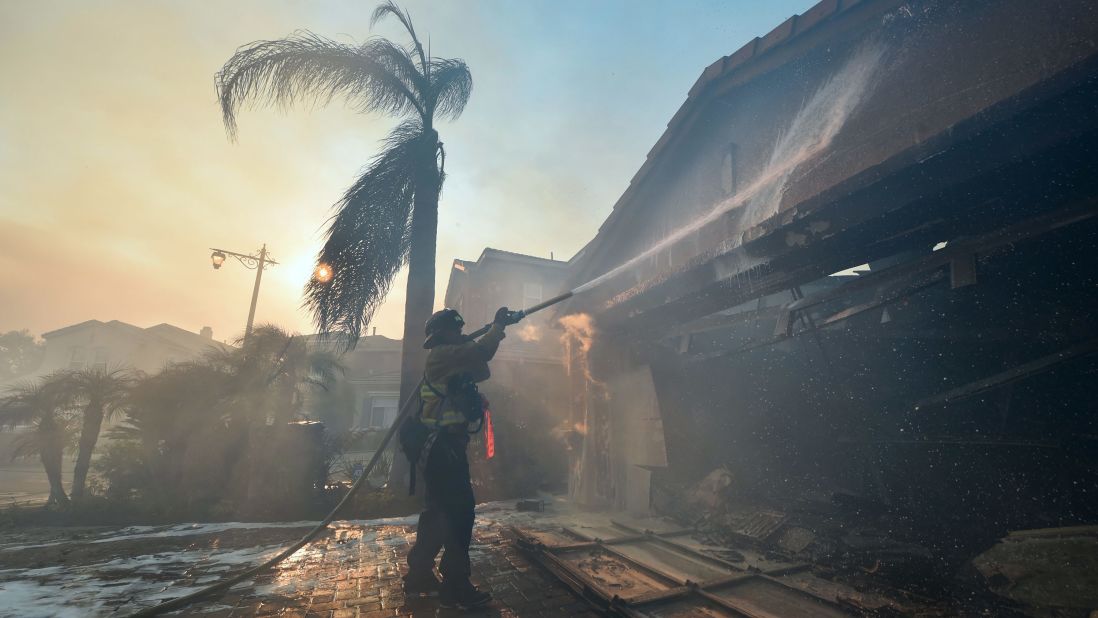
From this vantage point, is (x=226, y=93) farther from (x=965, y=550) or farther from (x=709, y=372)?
(x=965, y=550)

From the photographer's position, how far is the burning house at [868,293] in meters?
3.17

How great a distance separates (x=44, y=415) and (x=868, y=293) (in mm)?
15590

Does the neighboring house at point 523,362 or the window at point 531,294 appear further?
the window at point 531,294

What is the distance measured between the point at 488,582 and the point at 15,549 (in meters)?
6.11

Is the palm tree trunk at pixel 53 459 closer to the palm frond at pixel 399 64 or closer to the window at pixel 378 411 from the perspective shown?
the palm frond at pixel 399 64

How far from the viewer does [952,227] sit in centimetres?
354

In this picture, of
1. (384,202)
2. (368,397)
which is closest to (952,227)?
(384,202)

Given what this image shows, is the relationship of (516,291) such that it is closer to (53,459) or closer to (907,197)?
(53,459)

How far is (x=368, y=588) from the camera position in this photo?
3992 mm

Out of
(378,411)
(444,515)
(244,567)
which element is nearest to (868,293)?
(444,515)

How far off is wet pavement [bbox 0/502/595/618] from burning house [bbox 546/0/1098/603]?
312 centimetres

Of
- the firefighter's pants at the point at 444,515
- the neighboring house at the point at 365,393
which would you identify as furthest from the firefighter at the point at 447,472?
the neighboring house at the point at 365,393

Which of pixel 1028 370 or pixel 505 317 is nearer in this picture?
pixel 1028 370

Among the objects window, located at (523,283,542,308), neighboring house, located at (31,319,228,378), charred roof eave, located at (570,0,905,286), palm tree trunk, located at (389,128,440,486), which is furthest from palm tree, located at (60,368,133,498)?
neighboring house, located at (31,319,228,378)
